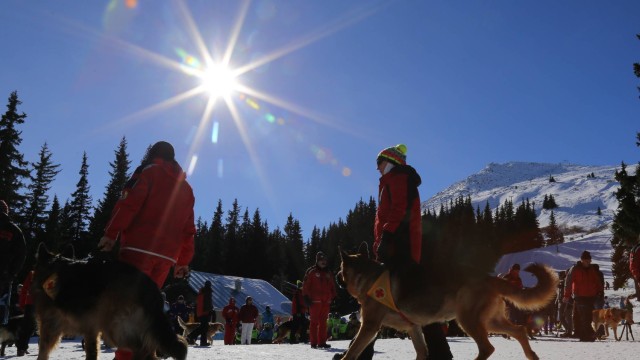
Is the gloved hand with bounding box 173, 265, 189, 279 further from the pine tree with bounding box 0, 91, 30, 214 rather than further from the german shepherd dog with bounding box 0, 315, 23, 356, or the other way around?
the pine tree with bounding box 0, 91, 30, 214

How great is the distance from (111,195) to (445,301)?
39.9m

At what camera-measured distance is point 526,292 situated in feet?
16.4

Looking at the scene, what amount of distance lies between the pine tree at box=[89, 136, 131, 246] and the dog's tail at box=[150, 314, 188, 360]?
33143 mm

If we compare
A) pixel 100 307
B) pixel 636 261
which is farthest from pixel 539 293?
pixel 100 307

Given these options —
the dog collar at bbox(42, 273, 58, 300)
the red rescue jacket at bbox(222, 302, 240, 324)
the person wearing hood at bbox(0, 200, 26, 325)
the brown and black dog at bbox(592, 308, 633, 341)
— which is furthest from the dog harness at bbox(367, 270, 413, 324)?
the brown and black dog at bbox(592, 308, 633, 341)

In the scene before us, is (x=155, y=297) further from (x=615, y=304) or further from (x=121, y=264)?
(x=615, y=304)

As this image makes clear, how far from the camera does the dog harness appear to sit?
15.8 feet

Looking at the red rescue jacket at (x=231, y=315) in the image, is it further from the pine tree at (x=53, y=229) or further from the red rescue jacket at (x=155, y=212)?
the pine tree at (x=53, y=229)

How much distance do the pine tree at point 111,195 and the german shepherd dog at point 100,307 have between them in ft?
107

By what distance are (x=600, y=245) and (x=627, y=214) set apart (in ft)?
271

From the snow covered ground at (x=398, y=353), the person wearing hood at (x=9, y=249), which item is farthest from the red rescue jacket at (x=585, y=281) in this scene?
the person wearing hood at (x=9, y=249)

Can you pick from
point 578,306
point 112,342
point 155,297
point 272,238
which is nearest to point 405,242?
point 155,297

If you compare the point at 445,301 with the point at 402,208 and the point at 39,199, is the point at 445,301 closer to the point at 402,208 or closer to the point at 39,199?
the point at 402,208

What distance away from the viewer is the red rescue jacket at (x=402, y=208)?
17.1ft
